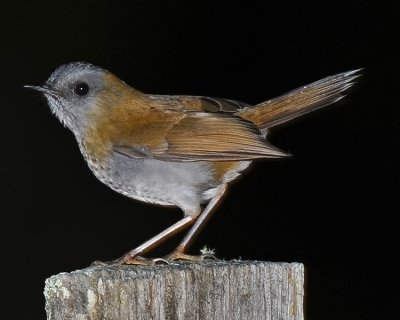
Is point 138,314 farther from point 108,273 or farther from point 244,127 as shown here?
point 244,127

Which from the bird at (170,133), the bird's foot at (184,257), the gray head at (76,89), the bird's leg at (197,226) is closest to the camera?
the bird's foot at (184,257)

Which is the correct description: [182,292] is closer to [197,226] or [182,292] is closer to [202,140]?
[197,226]

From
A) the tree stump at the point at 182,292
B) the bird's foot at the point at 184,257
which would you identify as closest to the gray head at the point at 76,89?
the bird's foot at the point at 184,257

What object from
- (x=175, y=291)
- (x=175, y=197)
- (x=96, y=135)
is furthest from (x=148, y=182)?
(x=175, y=291)

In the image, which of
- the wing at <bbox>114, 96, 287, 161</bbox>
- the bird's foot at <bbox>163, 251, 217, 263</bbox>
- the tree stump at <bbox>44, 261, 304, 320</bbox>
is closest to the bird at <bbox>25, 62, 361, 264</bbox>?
the wing at <bbox>114, 96, 287, 161</bbox>

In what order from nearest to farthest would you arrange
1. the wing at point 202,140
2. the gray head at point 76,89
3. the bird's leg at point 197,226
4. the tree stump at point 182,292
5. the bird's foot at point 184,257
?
1. the tree stump at point 182,292
2. the bird's foot at point 184,257
3. the bird's leg at point 197,226
4. the wing at point 202,140
5. the gray head at point 76,89

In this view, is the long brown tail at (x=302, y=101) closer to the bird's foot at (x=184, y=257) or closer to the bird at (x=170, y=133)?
the bird at (x=170, y=133)

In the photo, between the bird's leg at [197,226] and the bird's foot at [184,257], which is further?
the bird's leg at [197,226]
